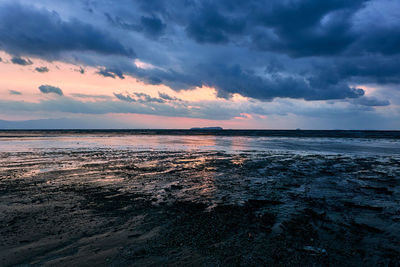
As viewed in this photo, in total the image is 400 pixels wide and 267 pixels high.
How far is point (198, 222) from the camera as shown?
23.0 ft

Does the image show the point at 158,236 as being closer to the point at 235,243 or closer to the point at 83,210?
the point at 235,243

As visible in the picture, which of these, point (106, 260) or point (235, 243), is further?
point (235, 243)

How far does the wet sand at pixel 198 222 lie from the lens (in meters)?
5.09

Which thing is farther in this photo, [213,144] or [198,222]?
[213,144]

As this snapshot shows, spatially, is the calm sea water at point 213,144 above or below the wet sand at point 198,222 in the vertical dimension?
above

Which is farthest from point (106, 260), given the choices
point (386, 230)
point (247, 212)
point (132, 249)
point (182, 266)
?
point (386, 230)

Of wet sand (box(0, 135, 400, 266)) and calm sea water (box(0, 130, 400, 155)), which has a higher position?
calm sea water (box(0, 130, 400, 155))

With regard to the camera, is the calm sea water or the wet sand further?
the calm sea water

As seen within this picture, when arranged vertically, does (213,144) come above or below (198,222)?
above

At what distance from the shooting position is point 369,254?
5227 millimetres

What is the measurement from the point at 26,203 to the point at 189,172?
9.07 m

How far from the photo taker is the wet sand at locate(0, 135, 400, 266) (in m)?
5.09

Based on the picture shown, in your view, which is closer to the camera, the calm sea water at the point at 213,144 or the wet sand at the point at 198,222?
the wet sand at the point at 198,222

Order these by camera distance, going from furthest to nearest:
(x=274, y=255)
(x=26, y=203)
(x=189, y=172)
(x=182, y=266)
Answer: (x=189, y=172), (x=26, y=203), (x=274, y=255), (x=182, y=266)
